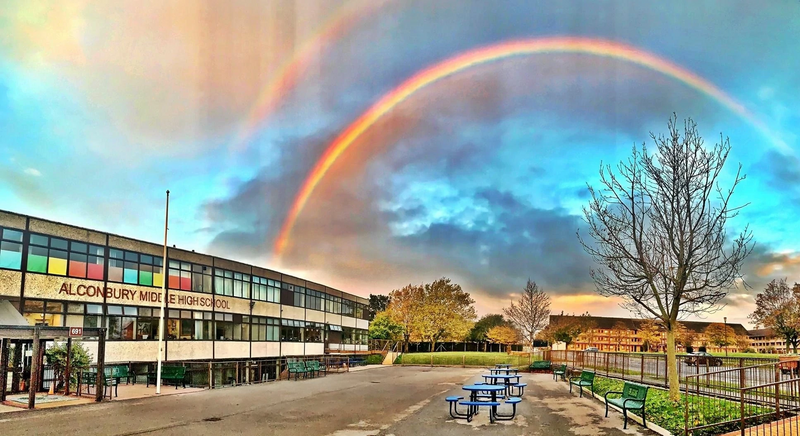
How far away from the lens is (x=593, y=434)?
44.8 ft

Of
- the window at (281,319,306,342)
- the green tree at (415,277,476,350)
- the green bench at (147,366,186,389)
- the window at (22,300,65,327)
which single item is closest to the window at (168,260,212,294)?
the window at (22,300,65,327)

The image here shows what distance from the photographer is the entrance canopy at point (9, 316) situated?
22.7m

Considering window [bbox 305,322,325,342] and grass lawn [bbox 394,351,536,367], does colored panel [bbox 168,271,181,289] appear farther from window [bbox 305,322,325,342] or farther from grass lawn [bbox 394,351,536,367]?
grass lawn [bbox 394,351,536,367]

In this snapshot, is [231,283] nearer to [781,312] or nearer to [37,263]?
[37,263]

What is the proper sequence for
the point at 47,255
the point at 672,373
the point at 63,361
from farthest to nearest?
the point at 47,255 → the point at 63,361 → the point at 672,373

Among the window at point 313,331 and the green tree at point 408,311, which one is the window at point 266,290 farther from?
the green tree at point 408,311

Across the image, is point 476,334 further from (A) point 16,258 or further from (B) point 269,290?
(A) point 16,258

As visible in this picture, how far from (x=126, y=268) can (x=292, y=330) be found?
21466 millimetres

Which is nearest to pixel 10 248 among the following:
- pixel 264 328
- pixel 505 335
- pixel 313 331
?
pixel 264 328

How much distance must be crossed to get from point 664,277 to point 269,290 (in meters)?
37.3

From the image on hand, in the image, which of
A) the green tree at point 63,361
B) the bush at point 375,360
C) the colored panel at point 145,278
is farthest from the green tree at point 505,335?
the green tree at point 63,361

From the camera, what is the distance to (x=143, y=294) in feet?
113

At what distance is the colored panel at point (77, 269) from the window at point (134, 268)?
1.82 meters

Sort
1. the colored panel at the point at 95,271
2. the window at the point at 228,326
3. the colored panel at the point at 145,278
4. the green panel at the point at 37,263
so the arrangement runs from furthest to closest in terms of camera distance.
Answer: the window at the point at 228,326, the colored panel at the point at 145,278, the colored panel at the point at 95,271, the green panel at the point at 37,263
